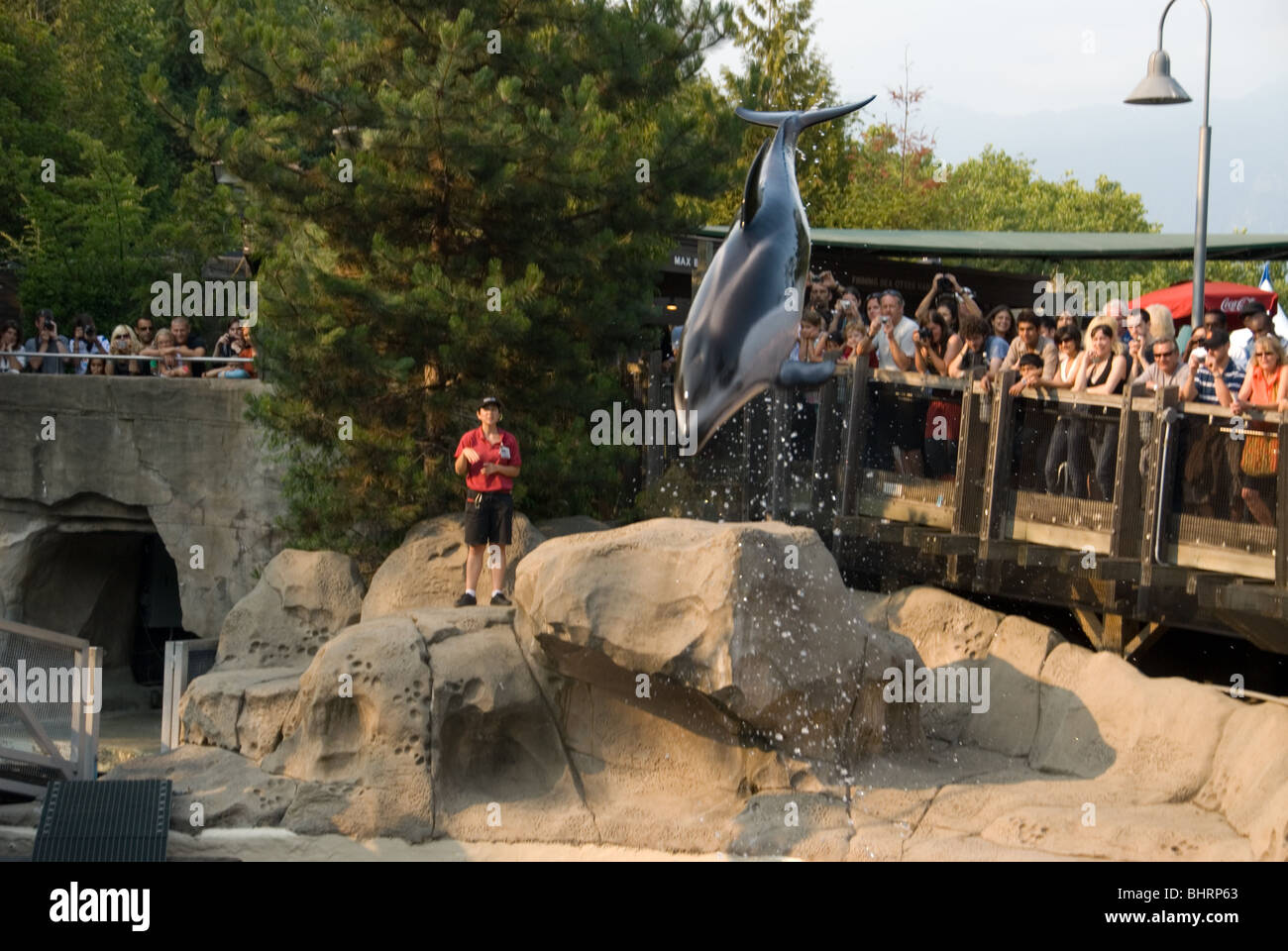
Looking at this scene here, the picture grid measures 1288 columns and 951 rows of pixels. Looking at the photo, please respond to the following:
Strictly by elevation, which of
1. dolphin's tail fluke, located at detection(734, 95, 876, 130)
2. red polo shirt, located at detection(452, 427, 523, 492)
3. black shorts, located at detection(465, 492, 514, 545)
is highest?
dolphin's tail fluke, located at detection(734, 95, 876, 130)

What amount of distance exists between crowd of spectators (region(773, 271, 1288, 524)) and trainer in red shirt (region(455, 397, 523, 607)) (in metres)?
2.34

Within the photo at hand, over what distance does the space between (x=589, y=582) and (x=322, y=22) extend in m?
5.82

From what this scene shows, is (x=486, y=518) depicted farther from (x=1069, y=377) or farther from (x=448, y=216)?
(x=1069, y=377)

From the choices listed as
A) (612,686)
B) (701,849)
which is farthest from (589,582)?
(701,849)

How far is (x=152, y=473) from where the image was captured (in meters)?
18.7

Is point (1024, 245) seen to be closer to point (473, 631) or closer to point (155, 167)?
point (473, 631)

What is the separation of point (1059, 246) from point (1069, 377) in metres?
7.84

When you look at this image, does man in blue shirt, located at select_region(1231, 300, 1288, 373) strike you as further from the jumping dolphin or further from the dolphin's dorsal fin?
the dolphin's dorsal fin

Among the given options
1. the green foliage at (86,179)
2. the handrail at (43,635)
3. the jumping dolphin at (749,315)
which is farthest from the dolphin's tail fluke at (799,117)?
the green foliage at (86,179)

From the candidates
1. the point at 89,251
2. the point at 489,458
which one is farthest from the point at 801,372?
the point at 89,251

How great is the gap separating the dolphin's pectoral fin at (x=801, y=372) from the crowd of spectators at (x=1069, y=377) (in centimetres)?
51

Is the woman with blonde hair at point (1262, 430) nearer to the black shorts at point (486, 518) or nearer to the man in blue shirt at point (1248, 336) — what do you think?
the man in blue shirt at point (1248, 336)

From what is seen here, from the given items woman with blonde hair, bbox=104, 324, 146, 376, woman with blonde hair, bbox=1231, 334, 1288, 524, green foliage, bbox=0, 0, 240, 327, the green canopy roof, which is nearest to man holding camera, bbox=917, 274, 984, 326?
woman with blonde hair, bbox=1231, 334, 1288, 524

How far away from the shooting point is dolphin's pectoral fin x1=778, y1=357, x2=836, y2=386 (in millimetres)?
9180
